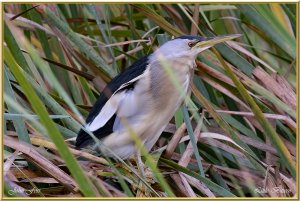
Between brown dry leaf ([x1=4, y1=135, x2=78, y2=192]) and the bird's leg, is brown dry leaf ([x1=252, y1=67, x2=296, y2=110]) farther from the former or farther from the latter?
Answer: brown dry leaf ([x1=4, y1=135, x2=78, y2=192])

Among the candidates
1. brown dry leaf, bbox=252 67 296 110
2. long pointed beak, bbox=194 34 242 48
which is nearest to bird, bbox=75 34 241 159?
long pointed beak, bbox=194 34 242 48

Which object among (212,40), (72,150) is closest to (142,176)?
(72,150)

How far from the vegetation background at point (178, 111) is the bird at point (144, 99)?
0.14 ft

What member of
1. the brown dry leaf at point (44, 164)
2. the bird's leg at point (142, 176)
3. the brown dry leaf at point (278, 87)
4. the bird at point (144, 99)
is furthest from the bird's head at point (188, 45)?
the brown dry leaf at point (44, 164)

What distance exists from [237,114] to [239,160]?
0.15 meters

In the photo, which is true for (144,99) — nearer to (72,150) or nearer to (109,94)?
(109,94)

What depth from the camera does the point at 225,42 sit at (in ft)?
6.49

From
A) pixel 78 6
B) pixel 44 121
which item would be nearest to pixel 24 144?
pixel 44 121

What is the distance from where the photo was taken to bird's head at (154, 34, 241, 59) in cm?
191

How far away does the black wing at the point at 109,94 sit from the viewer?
1.82 m

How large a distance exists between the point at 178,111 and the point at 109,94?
244mm

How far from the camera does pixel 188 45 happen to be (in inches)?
78.4

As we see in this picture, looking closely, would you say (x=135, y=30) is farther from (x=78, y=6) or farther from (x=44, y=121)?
(x=44, y=121)

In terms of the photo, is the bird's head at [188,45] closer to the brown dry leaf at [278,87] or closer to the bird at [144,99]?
the bird at [144,99]
